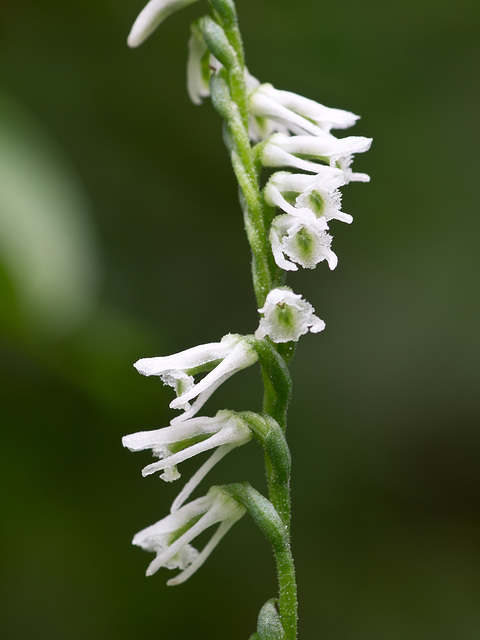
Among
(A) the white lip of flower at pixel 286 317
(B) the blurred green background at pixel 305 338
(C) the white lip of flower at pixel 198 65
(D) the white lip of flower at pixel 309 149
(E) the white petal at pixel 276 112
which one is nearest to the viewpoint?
(A) the white lip of flower at pixel 286 317

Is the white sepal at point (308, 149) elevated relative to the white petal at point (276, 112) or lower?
lower

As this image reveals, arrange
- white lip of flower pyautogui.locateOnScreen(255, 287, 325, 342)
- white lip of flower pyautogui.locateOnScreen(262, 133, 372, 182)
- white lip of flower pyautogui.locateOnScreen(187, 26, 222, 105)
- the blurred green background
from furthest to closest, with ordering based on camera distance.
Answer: the blurred green background < white lip of flower pyautogui.locateOnScreen(187, 26, 222, 105) < white lip of flower pyautogui.locateOnScreen(262, 133, 372, 182) < white lip of flower pyautogui.locateOnScreen(255, 287, 325, 342)

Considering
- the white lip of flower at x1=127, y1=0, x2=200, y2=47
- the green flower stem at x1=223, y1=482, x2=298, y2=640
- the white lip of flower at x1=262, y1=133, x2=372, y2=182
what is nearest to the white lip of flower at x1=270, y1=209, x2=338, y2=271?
the white lip of flower at x1=262, y1=133, x2=372, y2=182

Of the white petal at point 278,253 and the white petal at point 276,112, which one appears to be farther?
the white petal at point 276,112

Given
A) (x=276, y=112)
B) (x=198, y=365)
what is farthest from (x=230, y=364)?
(x=276, y=112)

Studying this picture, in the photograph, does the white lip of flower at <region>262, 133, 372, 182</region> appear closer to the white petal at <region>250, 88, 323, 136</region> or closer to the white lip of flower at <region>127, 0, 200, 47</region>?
the white petal at <region>250, 88, 323, 136</region>

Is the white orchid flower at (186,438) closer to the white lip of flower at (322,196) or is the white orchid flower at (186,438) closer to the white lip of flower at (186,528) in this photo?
the white lip of flower at (186,528)

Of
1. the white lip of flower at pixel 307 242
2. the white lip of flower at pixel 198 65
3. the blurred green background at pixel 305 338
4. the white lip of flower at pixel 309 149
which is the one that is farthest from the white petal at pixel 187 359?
the blurred green background at pixel 305 338
